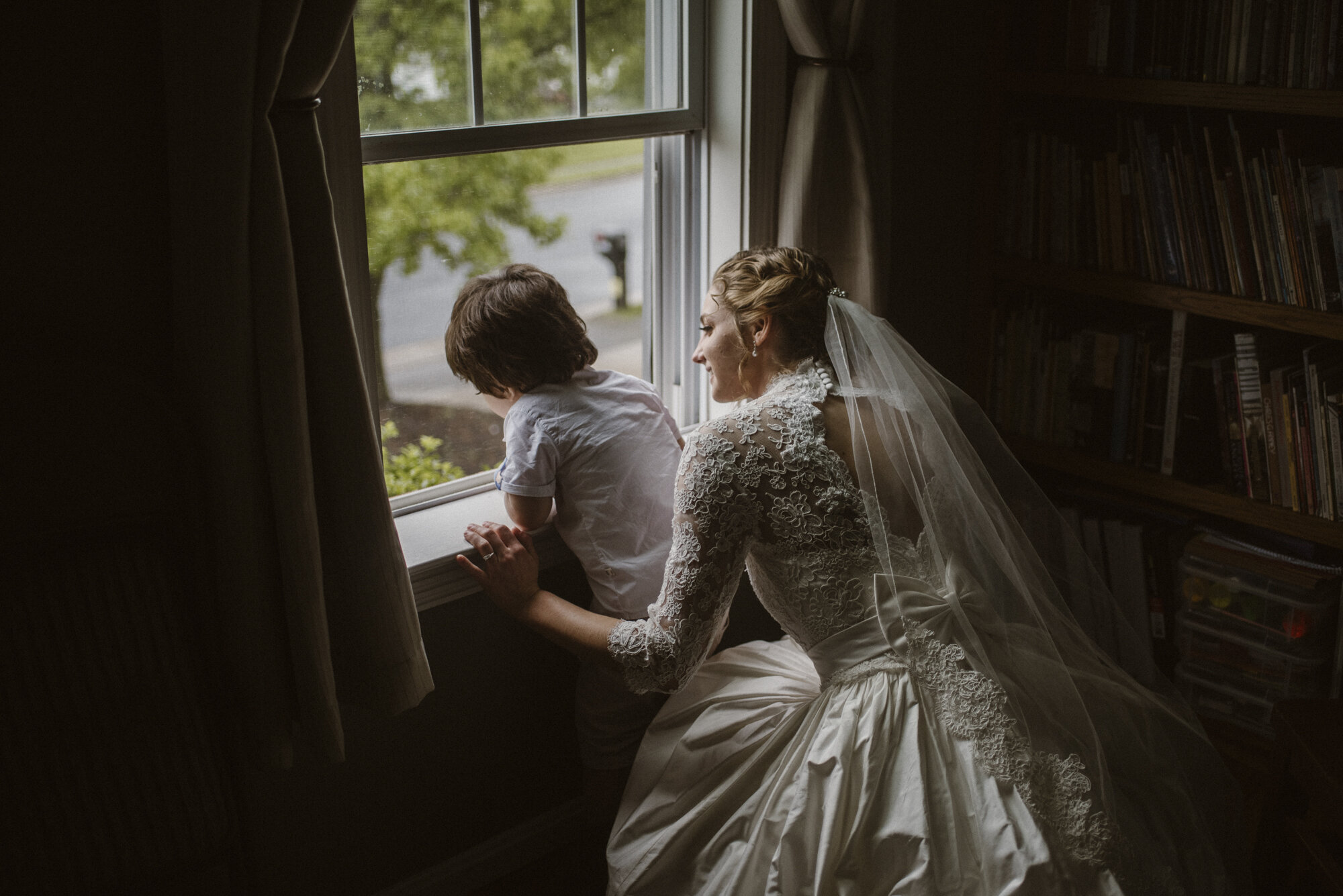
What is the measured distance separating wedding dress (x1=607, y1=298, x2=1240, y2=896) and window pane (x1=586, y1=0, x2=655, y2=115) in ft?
2.12

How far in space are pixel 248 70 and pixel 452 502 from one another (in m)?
0.94

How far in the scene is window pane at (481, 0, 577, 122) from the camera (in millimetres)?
1852

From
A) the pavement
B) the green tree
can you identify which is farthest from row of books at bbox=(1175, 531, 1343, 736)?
the green tree

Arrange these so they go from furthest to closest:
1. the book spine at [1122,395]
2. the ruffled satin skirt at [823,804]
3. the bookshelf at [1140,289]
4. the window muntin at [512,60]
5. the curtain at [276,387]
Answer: the book spine at [1122,395]
the bookshelf at [1140,289]
the window muntin at [512,60]
the ruffled satin skirt at [823,804]
the curtain at [276,387]

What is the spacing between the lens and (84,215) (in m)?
1.38

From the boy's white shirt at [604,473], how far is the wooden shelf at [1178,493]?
44.1 inches

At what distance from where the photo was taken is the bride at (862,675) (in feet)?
4.85

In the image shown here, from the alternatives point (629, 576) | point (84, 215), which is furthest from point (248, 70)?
point (629, 576)

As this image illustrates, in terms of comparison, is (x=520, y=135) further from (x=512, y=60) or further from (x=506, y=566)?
(x=506, y=566)

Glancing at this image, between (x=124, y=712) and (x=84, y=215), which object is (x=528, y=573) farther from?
(x=84, y=215)

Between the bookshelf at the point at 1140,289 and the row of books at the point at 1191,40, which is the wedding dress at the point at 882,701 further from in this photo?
the row of books at the point at 1191,40

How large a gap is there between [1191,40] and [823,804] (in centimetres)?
173

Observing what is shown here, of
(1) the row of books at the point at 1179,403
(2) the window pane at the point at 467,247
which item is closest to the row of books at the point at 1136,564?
(1) the row of books at the point at 1179,403

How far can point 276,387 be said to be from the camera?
4.61 ft
